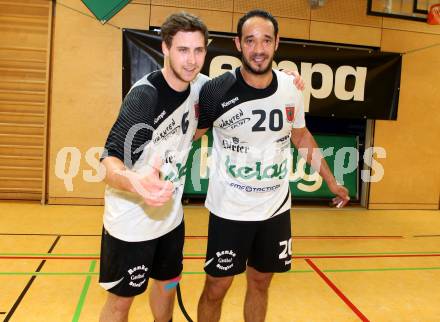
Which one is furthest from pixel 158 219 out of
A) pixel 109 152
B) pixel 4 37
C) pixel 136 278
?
pixel 4 37

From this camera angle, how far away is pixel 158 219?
2.29 m

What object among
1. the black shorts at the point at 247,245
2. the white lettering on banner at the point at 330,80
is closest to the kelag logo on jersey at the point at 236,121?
the black shorts at the point at 247,245

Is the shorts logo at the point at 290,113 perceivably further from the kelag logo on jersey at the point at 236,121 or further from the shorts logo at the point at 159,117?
the shorts logo at the point at 159,117

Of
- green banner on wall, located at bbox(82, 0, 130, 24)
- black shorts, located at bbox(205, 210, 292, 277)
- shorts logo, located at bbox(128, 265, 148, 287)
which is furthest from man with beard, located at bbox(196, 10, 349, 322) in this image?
green banner on wall, located at bbox(82, 0, 130, 24)

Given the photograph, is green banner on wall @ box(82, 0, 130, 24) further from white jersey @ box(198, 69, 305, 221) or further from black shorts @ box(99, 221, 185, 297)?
black shorts @ box(99, 221, 185, 297)

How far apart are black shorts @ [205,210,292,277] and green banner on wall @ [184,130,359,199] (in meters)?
4.61

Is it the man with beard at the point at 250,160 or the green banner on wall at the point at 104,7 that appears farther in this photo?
the green banner on wall at the point at 104,7

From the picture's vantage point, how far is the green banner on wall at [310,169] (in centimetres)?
733

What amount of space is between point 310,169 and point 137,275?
594 centimetres

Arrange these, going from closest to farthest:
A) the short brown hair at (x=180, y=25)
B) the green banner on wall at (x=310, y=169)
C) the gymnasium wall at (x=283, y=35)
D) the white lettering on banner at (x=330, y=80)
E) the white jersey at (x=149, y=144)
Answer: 1. the white jersey at (x=149, y=144)
2. the short brown hair at (x=180, y=25)
3. the gymnasium wall at (x=283, y=35)
4. the white lettering on banner at (x=330, y=80)
5. the green banner on wall at (x=310, y=169)

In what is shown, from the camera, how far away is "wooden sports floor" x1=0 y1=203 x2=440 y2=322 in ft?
11.0

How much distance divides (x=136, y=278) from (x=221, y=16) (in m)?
5.96

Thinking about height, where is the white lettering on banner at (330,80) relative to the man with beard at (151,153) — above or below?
above

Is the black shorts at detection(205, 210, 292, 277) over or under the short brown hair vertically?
under
